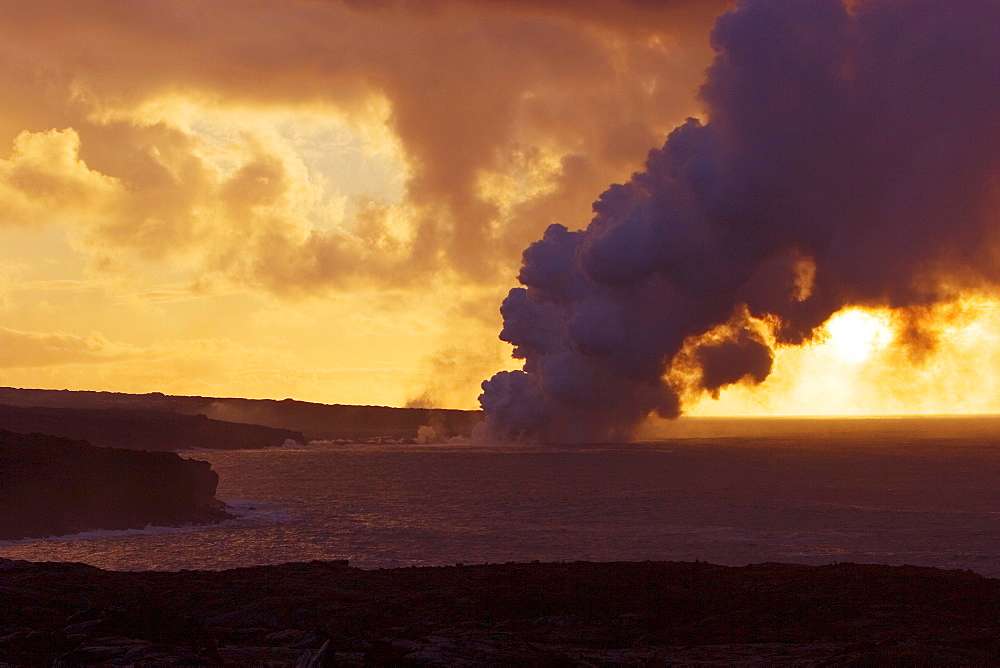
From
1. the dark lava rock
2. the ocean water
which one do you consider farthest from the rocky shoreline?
the dark lava rock

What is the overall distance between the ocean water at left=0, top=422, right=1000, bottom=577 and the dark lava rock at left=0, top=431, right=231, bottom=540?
8.63 ft

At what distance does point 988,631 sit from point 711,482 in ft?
269

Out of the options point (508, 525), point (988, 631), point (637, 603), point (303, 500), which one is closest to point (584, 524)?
point (508, 525)

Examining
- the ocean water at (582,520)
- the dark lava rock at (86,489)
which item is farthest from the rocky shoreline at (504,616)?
the dark lava rock at (86,489)

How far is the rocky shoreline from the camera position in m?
17.5

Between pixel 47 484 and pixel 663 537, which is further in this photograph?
pixel 47 484

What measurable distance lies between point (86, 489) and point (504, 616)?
44146 mm

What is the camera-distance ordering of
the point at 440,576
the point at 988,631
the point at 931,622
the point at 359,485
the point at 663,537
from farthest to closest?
the point at 359,485 → the point at 663,537 → the point at 440,576 → the point at 931,622 → the point at 988,631

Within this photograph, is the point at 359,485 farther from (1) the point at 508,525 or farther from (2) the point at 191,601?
(2) the point at 191,601

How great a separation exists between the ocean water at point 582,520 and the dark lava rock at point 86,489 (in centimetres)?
263

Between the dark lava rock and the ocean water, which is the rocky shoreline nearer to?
the ocean water

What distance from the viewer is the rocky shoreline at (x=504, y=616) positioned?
57.6ft

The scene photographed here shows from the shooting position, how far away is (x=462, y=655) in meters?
17.7

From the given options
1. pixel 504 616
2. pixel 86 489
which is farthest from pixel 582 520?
pixel 504 616
